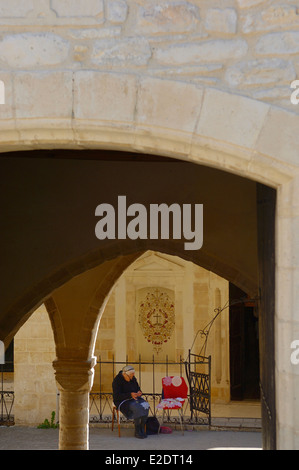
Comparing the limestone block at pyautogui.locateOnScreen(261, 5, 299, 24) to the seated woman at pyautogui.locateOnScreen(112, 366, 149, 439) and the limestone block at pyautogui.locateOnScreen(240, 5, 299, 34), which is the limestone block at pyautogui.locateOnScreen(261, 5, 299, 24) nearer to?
the limestone block at pyautogui.locateOnScreen(240, 5, 299, 34)

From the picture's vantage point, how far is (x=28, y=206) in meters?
6.86

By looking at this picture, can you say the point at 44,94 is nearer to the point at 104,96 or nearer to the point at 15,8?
the point at 104,96

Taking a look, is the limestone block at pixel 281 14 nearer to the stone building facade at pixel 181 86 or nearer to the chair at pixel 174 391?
the stone building facade at pixel 181 86

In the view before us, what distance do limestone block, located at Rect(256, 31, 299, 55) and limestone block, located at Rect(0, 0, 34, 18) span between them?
92cm

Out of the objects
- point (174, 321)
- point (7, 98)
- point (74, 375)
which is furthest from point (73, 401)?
point (174, 321)

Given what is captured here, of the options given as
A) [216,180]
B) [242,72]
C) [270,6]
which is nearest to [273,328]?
[242,72]

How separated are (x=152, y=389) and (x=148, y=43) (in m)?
11.3

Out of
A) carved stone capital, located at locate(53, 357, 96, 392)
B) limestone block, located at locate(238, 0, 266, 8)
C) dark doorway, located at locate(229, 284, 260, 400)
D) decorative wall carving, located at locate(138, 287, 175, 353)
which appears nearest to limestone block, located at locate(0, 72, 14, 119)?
limestone block, located at locate(238, 0, 266, 8)

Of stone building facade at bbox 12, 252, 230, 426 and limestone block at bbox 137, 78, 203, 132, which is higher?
limestone block at bbox 137, 78, 203, 132

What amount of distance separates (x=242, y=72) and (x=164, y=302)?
11.7m

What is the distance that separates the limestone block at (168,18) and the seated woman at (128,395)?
7.33 meters

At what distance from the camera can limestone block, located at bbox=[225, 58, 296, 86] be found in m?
3.14

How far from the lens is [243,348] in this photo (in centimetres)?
1425
